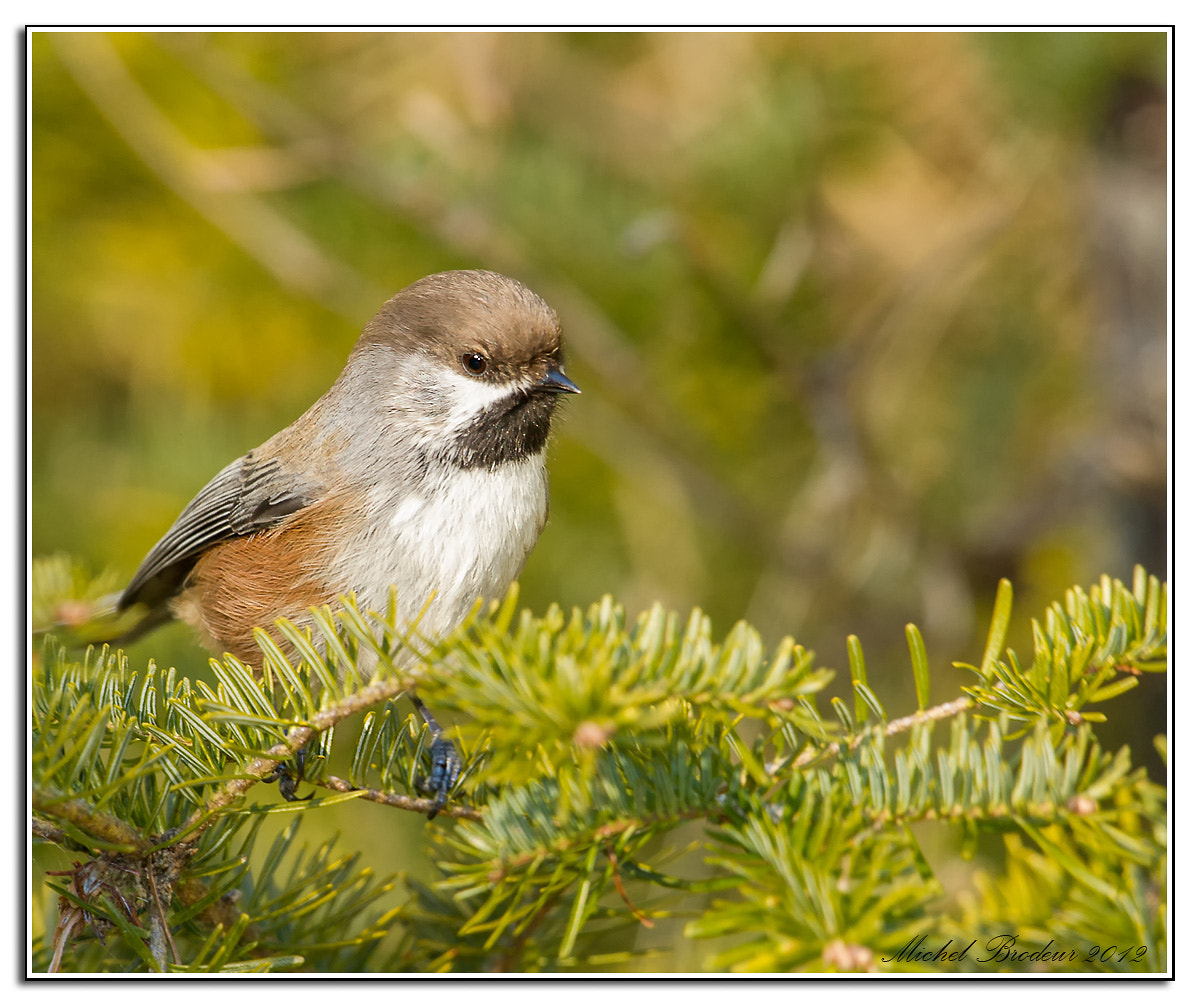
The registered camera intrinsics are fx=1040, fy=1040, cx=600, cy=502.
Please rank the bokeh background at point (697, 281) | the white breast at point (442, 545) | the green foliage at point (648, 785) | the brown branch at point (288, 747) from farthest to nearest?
1. the bokeh background at point (697, 281)
2. the white breast at point (442, 545)
3. the brown branch at point (288, 747)
4. the green foliage at point (648, 785)

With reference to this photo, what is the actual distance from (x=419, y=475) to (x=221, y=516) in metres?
0.44

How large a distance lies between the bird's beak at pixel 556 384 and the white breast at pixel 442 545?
0.45ft

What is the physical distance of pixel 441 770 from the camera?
1.28m

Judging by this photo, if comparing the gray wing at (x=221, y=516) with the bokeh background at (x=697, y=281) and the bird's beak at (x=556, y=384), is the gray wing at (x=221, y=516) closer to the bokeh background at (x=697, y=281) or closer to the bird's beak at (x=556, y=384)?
the bokeh background at (x=697, y=281)

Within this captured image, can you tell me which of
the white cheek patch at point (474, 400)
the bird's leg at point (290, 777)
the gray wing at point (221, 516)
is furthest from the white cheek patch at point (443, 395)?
the bird's leg at point (290, 777)

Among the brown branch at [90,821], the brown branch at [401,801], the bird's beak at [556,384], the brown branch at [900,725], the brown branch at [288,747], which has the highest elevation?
the bird's beak at [556,384]

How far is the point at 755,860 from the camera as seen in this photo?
0.94 m

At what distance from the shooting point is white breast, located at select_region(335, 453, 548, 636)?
1.48 meters

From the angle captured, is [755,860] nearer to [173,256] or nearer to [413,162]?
[413,162]

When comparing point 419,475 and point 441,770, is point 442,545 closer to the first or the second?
point 419,475

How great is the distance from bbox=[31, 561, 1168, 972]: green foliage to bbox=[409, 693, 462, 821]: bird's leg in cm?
2

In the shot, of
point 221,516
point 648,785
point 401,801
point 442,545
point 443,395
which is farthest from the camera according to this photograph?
point 221,516

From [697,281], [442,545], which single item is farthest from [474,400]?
[697,281]

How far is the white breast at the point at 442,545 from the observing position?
1.48m
